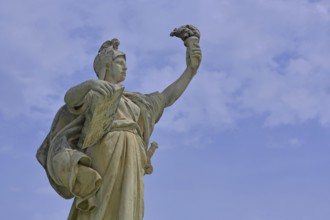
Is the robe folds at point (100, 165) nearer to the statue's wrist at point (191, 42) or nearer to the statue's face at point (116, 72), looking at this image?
the statue's face at point (116, 72)

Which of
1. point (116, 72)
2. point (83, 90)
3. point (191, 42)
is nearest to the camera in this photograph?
point (83, 90)

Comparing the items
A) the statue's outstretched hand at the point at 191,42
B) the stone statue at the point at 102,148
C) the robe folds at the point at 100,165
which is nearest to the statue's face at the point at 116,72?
the stone statue at the point at 102,148

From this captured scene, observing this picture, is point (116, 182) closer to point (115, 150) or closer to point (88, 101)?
point (115, 150)

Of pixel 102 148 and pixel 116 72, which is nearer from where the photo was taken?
pixel 102 148

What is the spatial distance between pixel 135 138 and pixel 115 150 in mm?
426

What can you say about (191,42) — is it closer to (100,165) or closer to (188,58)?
(188,58)

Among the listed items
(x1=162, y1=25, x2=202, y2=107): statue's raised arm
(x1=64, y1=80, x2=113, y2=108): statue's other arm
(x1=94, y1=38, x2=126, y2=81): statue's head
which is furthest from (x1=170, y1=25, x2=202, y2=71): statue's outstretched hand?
(x1=64, y1=80, x2=113, y2=108): statue's other arm

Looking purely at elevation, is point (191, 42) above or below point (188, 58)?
above

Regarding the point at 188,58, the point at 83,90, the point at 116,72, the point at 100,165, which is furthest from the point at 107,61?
the point at 100,165

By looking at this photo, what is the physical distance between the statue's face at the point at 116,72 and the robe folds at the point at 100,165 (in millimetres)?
318

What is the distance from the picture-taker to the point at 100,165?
9.98 meters

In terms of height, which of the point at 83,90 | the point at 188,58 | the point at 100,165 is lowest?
the point at 100,165

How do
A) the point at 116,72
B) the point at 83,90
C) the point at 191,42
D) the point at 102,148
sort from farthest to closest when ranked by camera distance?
the point at 191,42, the point at 116,72, the point at 102,148, the point at 83,90

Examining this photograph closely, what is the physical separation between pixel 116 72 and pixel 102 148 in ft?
4.14
